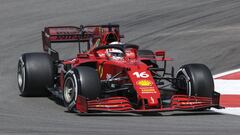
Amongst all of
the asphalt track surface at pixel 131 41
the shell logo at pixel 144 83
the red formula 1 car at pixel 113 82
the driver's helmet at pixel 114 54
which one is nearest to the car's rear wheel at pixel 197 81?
the red formula 1 car at pixel 113 82

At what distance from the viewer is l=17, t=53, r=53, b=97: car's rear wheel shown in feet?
44.4

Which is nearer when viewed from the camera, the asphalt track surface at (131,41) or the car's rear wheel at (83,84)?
the asphalt track surface at (131,41)

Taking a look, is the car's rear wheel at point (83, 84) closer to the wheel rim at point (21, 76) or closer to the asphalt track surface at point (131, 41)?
the asphalt track surface at point (131, 41)

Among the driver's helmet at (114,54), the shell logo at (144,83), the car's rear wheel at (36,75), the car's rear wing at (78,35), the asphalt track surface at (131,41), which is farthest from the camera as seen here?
the car's rear wing at (78,35)

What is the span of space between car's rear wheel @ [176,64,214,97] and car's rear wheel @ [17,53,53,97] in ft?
8.61

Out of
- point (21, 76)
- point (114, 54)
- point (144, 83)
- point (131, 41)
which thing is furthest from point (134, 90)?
point (131, 41)

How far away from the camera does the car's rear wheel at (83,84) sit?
38.3 feet

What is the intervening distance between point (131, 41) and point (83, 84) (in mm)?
9768

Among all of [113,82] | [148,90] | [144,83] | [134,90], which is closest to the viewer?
[148,90]

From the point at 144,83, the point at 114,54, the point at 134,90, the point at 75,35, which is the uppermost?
the point at 75,35

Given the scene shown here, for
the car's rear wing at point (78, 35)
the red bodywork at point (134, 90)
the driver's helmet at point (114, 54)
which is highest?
the car's rear wing at point (78, 35)

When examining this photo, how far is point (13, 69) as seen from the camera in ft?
58.1

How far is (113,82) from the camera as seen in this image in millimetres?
12492

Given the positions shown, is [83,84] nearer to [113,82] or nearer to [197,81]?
[113,82]
